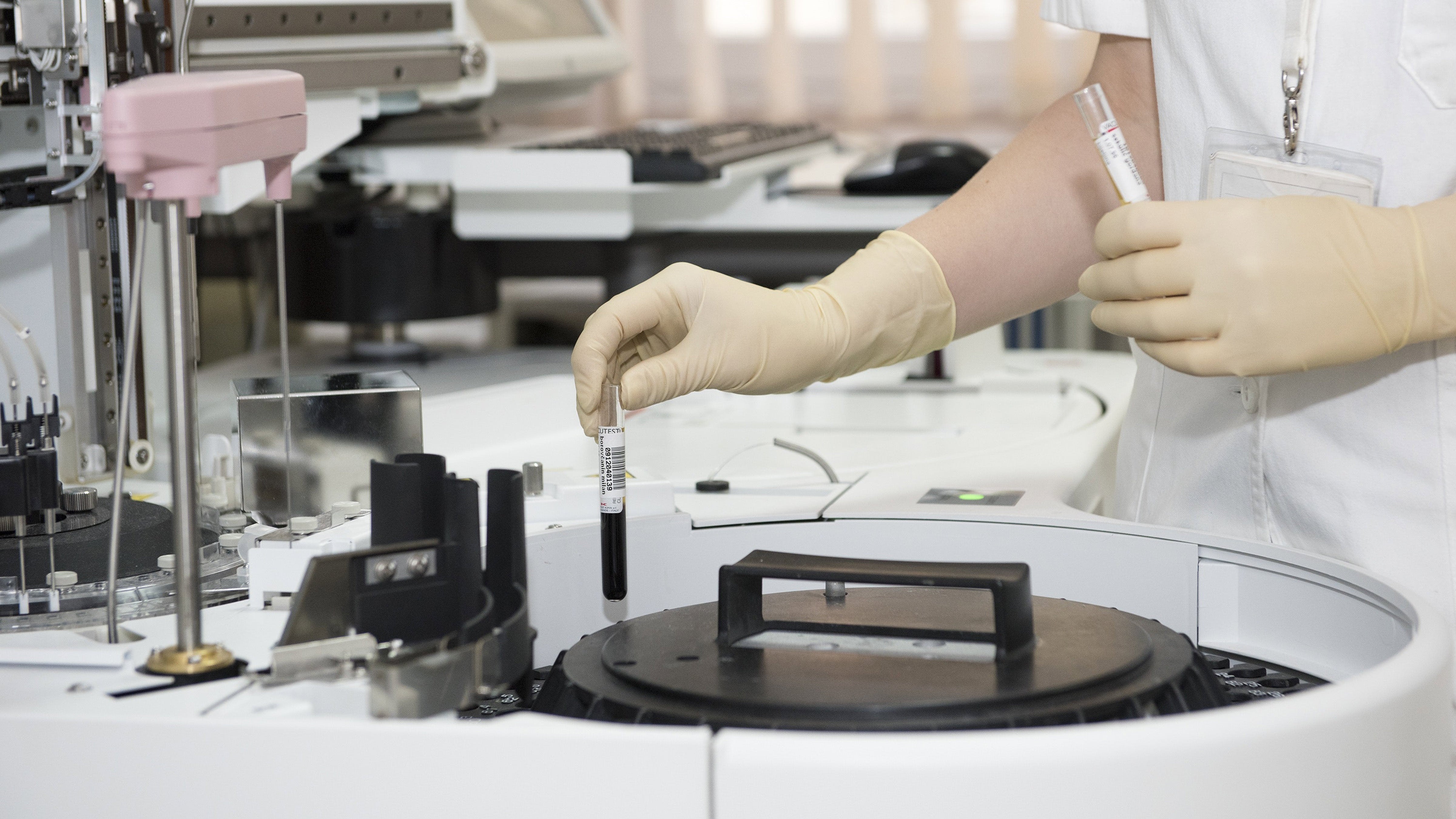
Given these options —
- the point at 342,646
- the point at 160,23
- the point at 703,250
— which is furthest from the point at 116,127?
the point at 703,250

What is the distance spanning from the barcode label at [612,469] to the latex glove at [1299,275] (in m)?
0.27

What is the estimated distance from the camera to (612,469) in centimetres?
61

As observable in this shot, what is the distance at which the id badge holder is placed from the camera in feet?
2.30

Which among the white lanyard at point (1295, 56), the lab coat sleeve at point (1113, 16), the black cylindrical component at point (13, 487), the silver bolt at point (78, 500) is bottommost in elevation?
the silver bolt at point (78, 500)

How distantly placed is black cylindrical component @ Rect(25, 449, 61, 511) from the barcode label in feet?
0.89

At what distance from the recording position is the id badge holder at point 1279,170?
70 centimetres

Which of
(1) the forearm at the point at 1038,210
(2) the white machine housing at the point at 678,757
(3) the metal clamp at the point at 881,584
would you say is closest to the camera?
(2) the white machine housing at the point at 678,757

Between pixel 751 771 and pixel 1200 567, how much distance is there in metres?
0.36

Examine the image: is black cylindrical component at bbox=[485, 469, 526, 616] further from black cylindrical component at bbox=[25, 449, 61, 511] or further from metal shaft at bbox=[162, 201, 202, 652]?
black cylindrical component at bbox=[25, 449, 61, 511]

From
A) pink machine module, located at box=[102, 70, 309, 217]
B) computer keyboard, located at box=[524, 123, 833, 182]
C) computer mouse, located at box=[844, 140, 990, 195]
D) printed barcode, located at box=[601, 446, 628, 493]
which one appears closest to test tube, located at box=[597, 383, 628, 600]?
printed barcode, located at box=[601, 446, 628, 493]

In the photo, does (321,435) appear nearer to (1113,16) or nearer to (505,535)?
(505,535)

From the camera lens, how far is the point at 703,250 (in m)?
1.63

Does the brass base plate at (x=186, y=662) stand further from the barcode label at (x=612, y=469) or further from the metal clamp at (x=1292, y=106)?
the metal clamp at (x=1292, y=106)

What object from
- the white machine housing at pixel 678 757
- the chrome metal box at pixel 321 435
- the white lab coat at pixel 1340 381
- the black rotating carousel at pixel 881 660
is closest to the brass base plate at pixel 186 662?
the white machine housing at pixel 678 757
